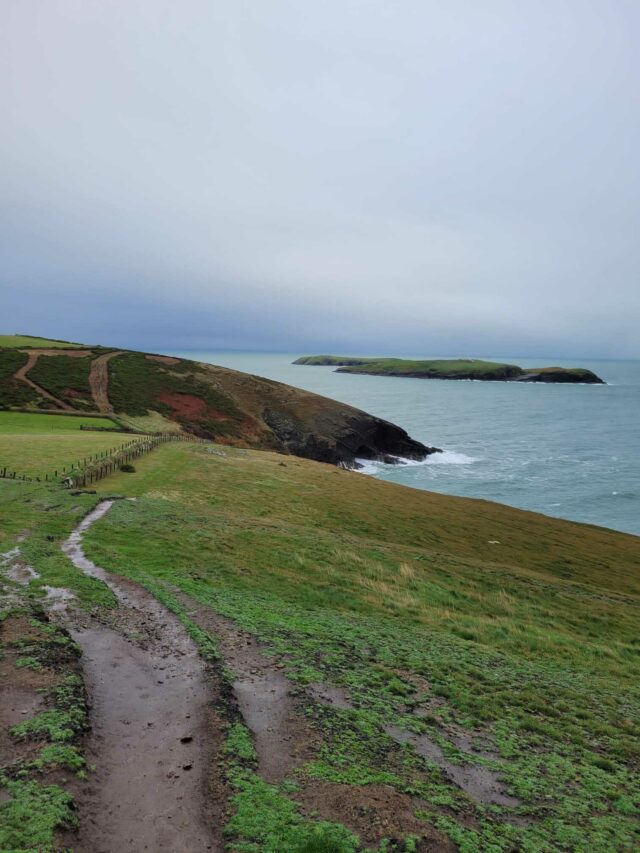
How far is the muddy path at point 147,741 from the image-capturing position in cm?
773

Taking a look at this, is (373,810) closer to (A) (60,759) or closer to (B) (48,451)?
(A) (60,759)

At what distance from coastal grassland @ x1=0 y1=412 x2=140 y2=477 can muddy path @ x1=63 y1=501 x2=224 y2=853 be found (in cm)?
2503

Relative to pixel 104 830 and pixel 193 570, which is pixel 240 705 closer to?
pixel 104 830

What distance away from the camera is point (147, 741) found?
9.97 m

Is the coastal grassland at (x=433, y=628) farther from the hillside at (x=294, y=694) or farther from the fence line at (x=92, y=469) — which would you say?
the fence line at (x=92, y=469)

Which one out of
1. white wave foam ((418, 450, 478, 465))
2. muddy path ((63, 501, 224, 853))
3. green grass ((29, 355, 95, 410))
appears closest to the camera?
muddy path ((63, 501, 224, 853))

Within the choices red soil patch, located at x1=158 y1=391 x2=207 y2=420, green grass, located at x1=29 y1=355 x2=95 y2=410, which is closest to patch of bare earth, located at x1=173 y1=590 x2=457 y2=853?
red soil patch, located at x1=158 y1=391 x2=207 y2=420

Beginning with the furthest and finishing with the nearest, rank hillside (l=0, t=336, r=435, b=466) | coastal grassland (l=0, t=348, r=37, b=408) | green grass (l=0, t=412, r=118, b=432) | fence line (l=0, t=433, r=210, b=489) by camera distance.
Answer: hillside (l=0, t=336, r=435, b=466) → coastal grassland (l=0, t=348, r=37, b=408) → green grass (l=0, t=412, r=118, b=432) → fence line (l=0, t=433, r=210, b=489)

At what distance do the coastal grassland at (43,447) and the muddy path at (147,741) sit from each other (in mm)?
25026

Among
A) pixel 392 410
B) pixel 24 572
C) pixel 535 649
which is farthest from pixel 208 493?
pixel 392 410

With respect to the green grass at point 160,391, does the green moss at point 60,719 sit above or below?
below

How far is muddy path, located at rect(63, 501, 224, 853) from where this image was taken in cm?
773

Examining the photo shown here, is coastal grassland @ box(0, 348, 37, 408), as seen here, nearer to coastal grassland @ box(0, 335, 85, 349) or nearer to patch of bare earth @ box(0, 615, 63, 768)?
coastal grassland @ box(0, 335, 85, 349)

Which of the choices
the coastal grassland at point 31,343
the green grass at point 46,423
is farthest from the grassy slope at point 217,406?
the coastal grassland at point 31,343
